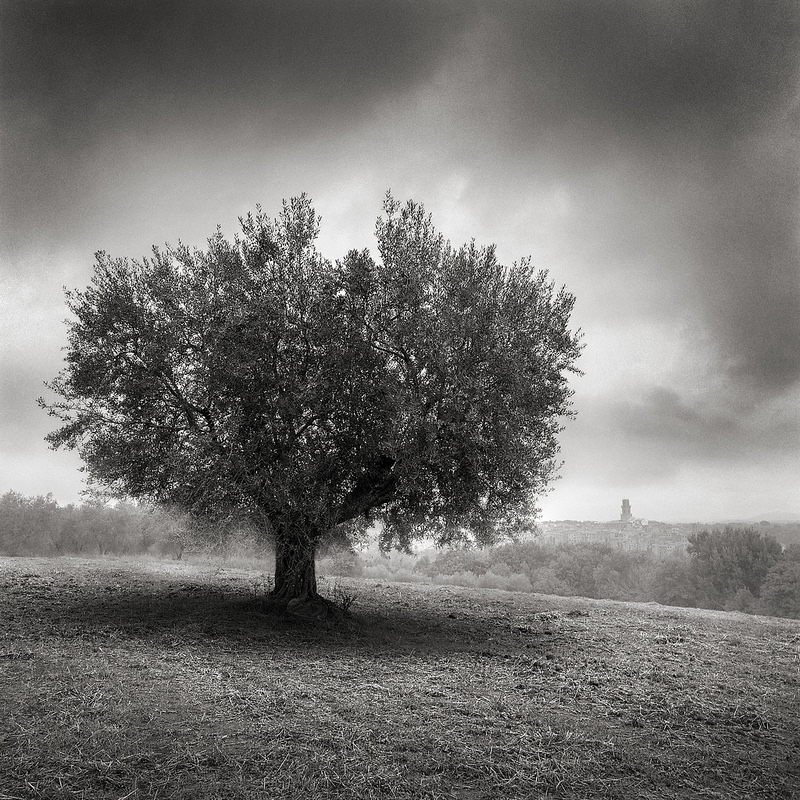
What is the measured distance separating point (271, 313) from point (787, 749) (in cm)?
1377

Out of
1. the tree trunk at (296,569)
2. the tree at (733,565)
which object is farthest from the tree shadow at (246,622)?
the tree at (733,565)

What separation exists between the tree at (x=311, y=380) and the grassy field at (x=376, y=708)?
3.73 meters

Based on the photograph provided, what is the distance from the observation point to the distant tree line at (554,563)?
58.8 meters

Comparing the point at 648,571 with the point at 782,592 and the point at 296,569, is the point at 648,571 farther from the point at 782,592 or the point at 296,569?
the point at 296,569

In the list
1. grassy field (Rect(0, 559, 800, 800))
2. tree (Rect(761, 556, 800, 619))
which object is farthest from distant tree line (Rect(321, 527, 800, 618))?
grassy field (Rect(0, 559, 800, 800))

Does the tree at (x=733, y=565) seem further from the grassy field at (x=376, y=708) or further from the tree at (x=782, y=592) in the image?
the grassy field at (x=376, y=708)

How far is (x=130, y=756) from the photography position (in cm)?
548

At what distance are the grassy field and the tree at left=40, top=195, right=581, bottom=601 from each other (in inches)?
147

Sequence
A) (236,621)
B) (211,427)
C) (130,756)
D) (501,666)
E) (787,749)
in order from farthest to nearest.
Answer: (211,427) → (236,621) → (501,666) → (787,749) → (130,756)

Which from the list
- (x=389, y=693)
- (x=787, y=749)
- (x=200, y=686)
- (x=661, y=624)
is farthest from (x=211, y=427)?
(x=661, y=624)

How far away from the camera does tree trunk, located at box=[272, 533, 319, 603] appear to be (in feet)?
52.1

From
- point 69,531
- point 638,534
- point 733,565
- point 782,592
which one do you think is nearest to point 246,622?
point 69,531

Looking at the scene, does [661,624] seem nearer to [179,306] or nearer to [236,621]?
[236,621]

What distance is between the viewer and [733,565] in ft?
225
